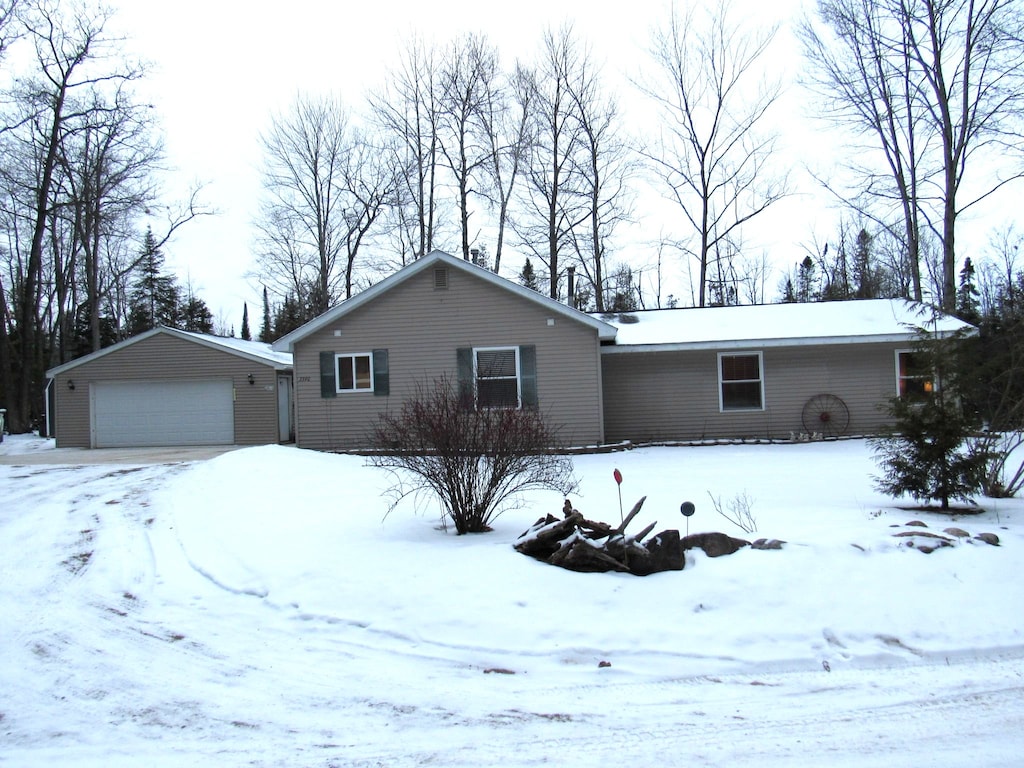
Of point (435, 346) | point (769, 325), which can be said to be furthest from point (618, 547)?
point (769, 325)

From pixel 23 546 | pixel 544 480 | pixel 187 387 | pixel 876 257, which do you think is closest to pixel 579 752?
pixel 544 480

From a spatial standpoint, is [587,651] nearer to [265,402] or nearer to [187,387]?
[265,402]

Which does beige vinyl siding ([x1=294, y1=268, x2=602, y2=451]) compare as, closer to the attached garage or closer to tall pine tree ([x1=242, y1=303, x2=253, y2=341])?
the attached garage

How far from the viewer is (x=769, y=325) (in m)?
18.0

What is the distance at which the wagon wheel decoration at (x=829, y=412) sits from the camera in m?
17.2

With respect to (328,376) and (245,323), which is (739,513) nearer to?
(328,376)

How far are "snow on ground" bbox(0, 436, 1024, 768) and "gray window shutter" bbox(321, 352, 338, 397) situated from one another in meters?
8.76

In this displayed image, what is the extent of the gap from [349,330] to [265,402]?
4.67m

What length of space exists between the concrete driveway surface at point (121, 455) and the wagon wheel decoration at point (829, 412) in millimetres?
13682

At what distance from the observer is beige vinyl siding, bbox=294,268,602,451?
53.6ft

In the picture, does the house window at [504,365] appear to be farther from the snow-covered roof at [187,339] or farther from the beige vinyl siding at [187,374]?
the beige vinyl siding at [187,374]

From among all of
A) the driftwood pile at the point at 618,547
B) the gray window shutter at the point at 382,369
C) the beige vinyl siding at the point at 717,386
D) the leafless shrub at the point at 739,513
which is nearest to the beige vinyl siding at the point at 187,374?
the gray window shutter at the point at 382,369

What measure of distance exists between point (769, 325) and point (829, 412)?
2.55 meters

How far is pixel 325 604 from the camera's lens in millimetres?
5613
